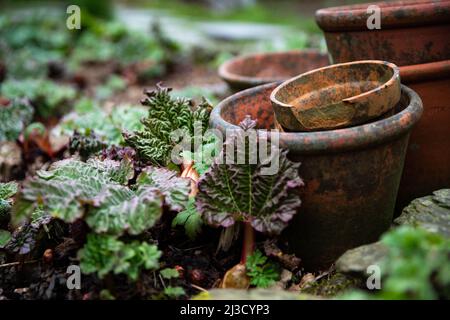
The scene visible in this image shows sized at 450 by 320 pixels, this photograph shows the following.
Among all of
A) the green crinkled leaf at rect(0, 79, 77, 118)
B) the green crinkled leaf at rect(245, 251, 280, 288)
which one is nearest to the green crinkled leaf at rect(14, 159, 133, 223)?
the green crinkled leaf at rect(245, 251, 280, 288)

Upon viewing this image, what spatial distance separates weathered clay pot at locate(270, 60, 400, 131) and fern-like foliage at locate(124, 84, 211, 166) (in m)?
0.47

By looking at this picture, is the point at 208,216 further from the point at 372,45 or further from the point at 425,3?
the point at 425,3

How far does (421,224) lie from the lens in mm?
2141

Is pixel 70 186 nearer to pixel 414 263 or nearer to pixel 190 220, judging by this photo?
pixel 190 220

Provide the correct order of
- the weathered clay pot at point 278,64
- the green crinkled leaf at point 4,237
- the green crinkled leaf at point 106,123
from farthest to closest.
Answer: the weathered clay pot at point 278,64
the green crinkled leaf at point 106,123
the green crinkled leaf at point 4,237

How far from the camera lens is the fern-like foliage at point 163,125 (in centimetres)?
261

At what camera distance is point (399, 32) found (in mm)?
2607

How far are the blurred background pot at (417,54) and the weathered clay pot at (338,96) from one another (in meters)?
0.23

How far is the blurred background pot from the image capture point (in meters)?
2.56

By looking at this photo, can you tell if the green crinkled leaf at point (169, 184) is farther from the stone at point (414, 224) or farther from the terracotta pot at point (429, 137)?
the terracotta pot at point (429, 137)

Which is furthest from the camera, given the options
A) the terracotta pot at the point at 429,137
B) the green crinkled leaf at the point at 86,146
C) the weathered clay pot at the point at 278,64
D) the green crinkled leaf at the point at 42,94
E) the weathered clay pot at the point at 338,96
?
the green crinkled leaf at the point at 42,94

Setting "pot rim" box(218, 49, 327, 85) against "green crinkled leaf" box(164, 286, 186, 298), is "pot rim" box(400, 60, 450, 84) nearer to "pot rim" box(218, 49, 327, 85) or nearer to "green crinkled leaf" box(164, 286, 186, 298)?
"pot rim" box(218, 49, 327, 85)

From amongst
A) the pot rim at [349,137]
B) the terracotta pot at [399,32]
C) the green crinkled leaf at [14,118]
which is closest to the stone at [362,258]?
the pot rim at [349,137]

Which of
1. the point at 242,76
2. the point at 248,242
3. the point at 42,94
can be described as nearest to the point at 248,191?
the point at 248,242
